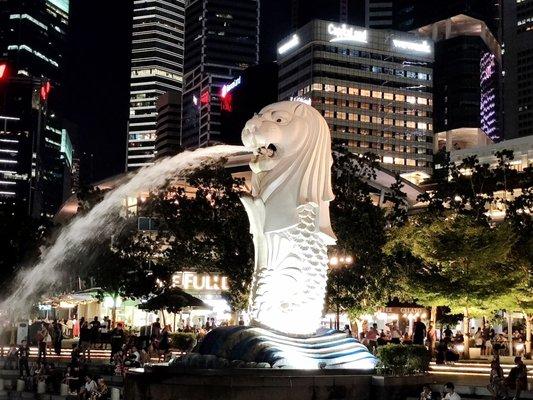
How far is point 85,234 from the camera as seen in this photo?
3647 cm

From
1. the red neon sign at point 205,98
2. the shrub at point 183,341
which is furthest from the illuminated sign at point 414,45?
the shrub at point 183,341

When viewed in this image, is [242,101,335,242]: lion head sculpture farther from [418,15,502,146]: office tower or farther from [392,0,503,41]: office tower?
[392,0,503,41]: office tower

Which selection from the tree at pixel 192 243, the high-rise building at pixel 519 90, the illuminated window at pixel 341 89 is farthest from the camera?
the high-rise building at pixel 519 90

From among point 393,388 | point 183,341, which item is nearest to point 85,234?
point 183,341

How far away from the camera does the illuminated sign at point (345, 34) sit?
14112 centimetres

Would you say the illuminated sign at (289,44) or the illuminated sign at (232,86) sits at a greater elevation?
the illuminated sign at (289,44)

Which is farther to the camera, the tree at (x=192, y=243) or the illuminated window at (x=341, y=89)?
the illuminated window at (x=341, y=89)

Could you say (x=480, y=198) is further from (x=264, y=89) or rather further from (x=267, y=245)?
(x=264, y=89)

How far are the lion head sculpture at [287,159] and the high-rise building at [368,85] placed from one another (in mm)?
120555

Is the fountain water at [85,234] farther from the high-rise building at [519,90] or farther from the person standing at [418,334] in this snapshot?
the high-rise building at [519,90]

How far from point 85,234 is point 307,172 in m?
20.6

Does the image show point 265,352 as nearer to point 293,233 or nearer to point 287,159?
point 293,233

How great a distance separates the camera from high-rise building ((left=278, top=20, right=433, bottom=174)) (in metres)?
141

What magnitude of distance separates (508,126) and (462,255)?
171584 mm
